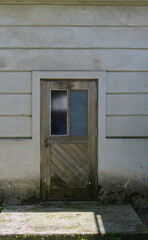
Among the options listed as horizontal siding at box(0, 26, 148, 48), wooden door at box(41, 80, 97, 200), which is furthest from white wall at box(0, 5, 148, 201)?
wooden door at box(41, 80, 97, 200)

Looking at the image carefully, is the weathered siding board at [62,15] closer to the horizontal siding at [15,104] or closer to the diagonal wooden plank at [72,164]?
the horizontal siding at [15,104]

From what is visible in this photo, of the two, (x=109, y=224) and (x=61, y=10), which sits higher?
(x=61, y=10)

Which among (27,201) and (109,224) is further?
(27,201)

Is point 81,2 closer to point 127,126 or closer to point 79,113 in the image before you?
point 79,113

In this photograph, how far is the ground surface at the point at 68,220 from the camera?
134 inches

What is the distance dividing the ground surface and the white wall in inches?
18.1

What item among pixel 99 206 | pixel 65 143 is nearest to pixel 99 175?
pixel 99 206

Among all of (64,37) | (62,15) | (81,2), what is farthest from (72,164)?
(81,2)

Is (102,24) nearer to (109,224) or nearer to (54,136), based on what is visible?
(54,136)

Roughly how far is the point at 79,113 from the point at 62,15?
1.75 m

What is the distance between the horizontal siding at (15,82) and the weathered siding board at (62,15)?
2.93 feet

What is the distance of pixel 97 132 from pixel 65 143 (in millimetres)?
610

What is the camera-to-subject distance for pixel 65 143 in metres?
4.53

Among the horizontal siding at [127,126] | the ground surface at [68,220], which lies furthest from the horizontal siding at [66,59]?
the ground surface at [68,220]
